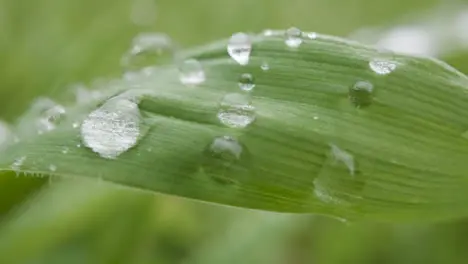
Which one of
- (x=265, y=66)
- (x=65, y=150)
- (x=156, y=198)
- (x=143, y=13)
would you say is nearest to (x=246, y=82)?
(x=265, y=66)

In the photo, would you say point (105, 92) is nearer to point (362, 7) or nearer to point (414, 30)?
point (414, 30)

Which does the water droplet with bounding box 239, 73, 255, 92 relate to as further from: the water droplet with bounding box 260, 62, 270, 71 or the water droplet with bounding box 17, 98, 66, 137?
the water droplet with bounding box 17, 98, 66, 137

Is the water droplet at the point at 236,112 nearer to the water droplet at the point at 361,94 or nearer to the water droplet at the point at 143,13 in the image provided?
the water droplet at the point at 361,94

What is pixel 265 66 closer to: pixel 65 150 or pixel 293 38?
pixel 293 38

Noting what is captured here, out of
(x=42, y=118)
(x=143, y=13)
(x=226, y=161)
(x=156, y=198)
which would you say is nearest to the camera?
(x=226, y=161)

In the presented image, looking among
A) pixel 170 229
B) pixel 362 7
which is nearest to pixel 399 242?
pixel 170 229
